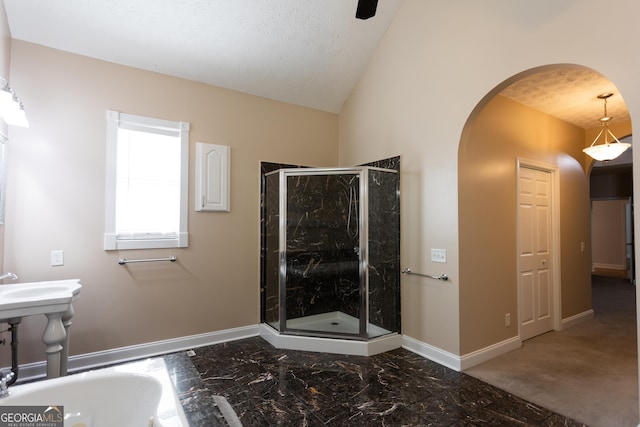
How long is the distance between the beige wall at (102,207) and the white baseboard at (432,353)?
179 cm

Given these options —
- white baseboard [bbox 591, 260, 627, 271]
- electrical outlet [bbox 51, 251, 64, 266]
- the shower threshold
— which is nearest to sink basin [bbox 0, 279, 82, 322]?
electrical outlet [bbox 51, 251, 64, 266]

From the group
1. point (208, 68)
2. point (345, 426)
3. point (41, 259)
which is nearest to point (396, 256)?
point (345, 426)

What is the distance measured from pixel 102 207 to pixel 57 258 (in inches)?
22.3

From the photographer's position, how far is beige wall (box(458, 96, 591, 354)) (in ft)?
9.50

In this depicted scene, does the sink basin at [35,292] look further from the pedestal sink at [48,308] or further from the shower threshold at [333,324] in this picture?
the shower threshold at [333,324]

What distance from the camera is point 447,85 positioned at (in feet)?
9.64

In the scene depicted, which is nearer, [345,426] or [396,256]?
[345,426]

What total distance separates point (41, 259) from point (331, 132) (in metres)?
3.46

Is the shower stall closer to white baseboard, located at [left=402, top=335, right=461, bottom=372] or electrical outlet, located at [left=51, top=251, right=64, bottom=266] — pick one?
white baseboard, located at [left=402, top=335, right=461, bottom=372]

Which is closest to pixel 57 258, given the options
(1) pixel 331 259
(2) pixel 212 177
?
(2) pixel 212 177

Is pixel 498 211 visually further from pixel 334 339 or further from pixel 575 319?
pixel 575 319

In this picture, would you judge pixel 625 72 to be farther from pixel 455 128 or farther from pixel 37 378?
pixel 37 378

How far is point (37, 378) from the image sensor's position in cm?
266

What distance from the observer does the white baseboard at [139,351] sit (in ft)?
8.77
